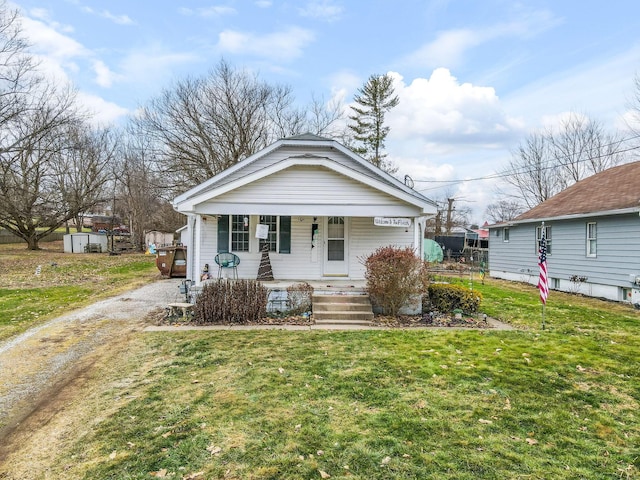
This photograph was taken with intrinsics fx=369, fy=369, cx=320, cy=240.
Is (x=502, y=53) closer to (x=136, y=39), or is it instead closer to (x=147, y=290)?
(x=136, y=39)

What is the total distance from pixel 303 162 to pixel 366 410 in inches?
271

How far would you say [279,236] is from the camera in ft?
37.9

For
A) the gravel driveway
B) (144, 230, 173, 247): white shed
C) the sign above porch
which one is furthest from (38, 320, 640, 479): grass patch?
(144, 230, 173, 247): white shed

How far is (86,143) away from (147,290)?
23.4 meters

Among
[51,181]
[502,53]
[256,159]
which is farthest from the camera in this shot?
[51,181]

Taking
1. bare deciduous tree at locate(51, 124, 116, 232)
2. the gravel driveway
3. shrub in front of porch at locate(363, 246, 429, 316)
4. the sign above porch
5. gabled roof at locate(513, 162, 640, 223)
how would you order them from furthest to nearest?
bare deciduous tree at locate(51, 124, 116, 232) → gabled roof at locate(513, 162, 640, 223) → the sign above porch → shrub in front of porch at locate(363, 246, 429, 316) → the gravel driveway

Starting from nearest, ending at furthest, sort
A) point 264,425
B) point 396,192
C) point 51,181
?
point 264,425, point 396,192, point 51,181

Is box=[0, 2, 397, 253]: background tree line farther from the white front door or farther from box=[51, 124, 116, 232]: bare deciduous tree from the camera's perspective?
the white front door

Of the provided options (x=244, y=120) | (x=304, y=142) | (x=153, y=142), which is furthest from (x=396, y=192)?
(x=153, y=142)

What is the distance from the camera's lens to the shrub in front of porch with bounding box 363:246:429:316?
8.88 meters

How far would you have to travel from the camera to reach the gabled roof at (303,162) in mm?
9578

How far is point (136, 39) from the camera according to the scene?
13.8 meters

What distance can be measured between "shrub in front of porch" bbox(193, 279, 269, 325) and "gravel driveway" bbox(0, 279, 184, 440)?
1502mm

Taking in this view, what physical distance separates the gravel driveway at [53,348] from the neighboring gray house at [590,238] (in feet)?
46.3
